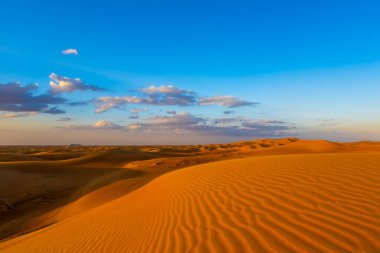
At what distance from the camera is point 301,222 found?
13.7ft

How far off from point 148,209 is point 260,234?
4312 mm

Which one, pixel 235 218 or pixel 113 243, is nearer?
pixel 235 218

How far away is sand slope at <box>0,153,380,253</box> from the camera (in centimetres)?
369

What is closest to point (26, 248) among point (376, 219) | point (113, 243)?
point (113, 243)

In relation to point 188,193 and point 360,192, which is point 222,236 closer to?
point 360,192

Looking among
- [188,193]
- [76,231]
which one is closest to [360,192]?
[188,193]

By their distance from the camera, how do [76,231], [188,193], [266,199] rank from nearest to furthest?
1. [266,199]
2. [76,231]
3. [188,193]

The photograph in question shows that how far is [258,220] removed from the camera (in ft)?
14.8

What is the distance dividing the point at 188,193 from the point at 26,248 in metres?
4.05

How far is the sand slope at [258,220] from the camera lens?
369 centimetres

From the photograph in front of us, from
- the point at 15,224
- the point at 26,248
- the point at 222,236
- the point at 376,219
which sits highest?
the point at 376,219

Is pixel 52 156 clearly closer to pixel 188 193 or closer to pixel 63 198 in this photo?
pixel 63 198

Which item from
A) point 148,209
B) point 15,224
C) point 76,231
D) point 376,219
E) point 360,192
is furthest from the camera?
point 15,224

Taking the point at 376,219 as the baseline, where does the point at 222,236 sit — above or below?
below
